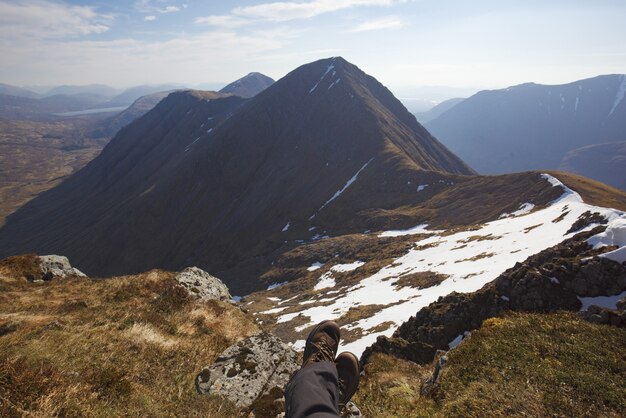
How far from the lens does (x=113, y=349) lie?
9.73 m

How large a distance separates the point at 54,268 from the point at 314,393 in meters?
27.2

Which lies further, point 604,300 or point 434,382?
point 604,300

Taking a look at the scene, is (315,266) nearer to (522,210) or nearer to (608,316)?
(522,210)

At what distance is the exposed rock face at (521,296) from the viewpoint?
47.2 ft

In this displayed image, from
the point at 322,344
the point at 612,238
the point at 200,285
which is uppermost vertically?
the point at 322,344

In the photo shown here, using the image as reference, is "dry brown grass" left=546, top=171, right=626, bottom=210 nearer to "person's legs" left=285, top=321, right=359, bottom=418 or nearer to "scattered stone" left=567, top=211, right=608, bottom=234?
"scattered stone" left=567, top=211, right=608, bottom=234

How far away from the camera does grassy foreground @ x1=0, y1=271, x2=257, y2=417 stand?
249 inches

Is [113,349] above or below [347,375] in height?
below

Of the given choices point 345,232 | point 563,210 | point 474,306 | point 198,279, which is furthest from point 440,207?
point 198,279

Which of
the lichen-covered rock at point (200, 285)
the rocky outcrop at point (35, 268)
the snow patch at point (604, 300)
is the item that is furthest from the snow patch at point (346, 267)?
the snow patch at point (604, 300)

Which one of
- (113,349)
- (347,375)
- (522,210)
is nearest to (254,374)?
(347,375)

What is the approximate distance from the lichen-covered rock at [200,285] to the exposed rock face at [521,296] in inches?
348

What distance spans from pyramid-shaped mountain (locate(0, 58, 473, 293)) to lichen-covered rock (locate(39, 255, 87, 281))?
188ft

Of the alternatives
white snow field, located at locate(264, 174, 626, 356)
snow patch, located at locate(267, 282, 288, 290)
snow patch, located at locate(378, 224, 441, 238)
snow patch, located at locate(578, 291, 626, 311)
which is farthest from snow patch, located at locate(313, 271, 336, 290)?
snow patch, located at locate(578, 291, 626, 311)
